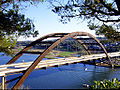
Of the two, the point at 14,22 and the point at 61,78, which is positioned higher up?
the point at 14,22

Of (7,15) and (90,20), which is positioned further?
(90,20)

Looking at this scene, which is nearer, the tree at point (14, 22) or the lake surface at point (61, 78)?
the tree at point (14, 22)

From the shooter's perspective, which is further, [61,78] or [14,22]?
[61,78]

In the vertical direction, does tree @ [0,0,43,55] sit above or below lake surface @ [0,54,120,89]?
above

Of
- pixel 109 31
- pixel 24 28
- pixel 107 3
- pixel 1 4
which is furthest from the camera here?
pixel 109 31

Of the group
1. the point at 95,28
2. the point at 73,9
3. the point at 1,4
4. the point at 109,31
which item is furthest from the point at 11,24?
the point at 109,31

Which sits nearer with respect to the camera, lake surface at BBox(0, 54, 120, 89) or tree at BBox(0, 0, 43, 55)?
tree at BBox(0, 0, 43, 55)

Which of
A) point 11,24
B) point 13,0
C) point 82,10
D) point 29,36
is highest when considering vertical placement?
point 13,0

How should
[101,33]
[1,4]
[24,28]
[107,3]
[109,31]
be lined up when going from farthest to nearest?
[101,33], [109,31], [24,28], [1,4], [107,3]

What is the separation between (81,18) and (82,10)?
0.64 metres

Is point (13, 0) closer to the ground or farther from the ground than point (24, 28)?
farther from the ground

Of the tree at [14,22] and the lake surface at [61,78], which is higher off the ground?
the tree at [14,22]

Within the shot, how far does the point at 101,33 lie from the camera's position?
12.8m

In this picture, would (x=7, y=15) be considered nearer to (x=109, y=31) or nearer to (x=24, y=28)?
(x=24, y=28)
